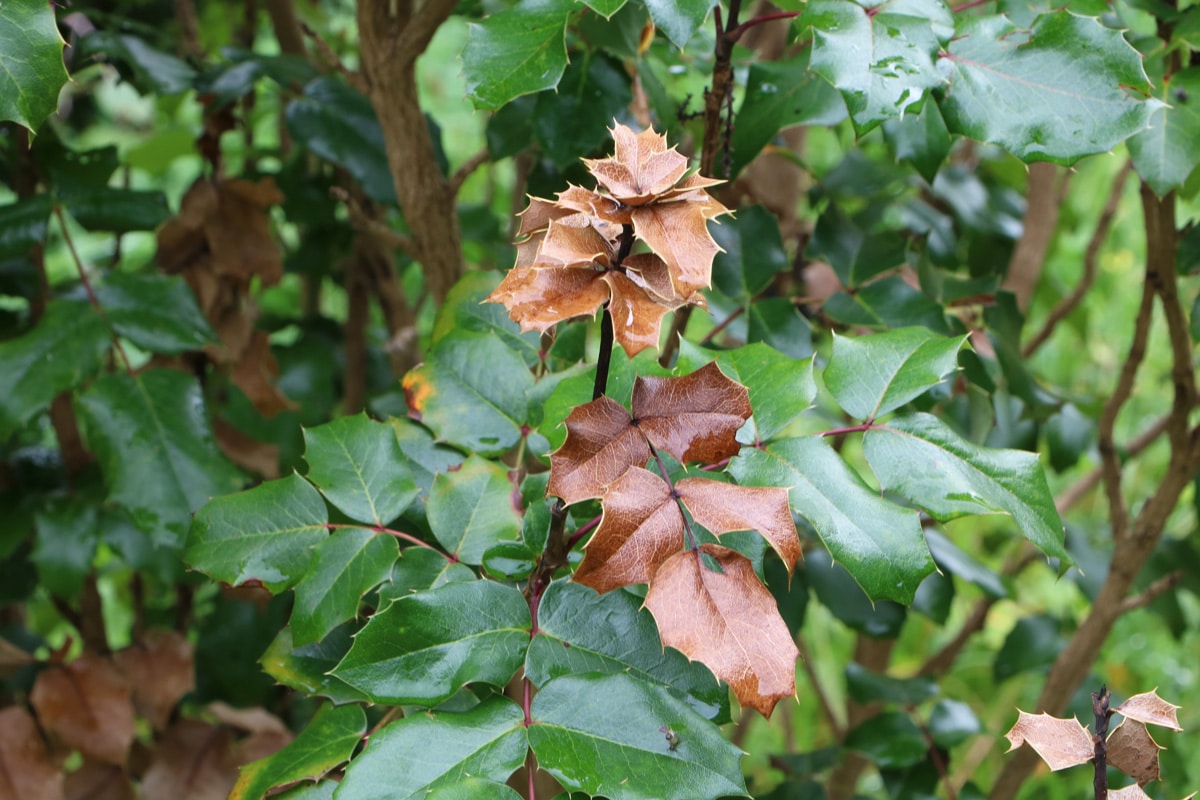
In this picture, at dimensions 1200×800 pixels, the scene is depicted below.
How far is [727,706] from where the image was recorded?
56cm

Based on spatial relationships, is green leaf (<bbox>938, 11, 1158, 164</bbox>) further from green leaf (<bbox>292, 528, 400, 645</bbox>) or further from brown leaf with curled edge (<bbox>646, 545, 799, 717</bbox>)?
green leaf (<bbox>292, 528, 400, 645</bbox>)

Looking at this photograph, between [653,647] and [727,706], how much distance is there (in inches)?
A: 2.1

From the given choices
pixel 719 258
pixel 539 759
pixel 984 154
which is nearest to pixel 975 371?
pixel 719 258

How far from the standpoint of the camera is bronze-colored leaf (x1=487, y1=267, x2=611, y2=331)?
44 centimetres

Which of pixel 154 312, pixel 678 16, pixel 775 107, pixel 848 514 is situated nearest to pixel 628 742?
pixel 848 514

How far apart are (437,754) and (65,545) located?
2.27 ft

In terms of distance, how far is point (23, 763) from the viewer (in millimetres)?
944

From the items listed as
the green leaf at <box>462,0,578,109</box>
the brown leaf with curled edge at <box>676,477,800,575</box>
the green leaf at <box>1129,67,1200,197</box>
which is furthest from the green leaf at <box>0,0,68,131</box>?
the green leaf at <box>1129,67,1200,197</box>

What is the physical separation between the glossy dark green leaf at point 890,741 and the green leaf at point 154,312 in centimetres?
74

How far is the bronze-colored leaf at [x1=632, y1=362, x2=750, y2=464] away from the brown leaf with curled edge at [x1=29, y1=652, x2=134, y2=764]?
0.76 m

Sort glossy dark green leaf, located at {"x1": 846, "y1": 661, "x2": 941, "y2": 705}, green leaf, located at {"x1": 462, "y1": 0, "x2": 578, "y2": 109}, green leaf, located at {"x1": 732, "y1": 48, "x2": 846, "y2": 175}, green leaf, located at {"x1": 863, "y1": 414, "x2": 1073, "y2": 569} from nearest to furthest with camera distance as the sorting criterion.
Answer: green leaf, located at {"x1": 863, "y1": 414, "x2": 1073, "y2": 569} < green leaf, located at {"x1": 462, "y1": 0, "x2": 578, "y2": 109} < green leaf, located at {"x1": 732, "y1": 48, "x2": 846, "y2": 175} < glossy dark green leaf, located at {"x1": 846, "y1": 661, "x2": 941, "y2": 705}

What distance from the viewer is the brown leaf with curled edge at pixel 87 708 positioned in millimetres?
983

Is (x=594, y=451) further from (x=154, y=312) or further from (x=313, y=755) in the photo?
(x=154, y=312)

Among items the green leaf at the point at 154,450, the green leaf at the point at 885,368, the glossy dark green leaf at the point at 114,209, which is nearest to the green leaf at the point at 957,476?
the green leaf at the point at 885,368
